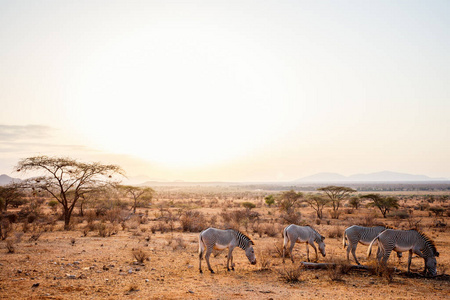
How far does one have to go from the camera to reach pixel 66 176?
2230cm

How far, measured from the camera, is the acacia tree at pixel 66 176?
69.6 feet

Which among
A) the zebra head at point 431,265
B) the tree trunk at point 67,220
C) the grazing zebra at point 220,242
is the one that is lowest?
the tree trunk at point 67,220

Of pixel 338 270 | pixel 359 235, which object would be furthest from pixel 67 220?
pixel 359 235

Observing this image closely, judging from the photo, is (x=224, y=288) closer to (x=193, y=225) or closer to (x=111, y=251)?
(x=111, y=251)

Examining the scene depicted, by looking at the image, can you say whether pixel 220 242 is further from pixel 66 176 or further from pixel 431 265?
pixel 66 176

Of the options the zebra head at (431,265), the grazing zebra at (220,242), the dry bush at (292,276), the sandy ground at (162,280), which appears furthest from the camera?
the grazing zebra at (220,242)

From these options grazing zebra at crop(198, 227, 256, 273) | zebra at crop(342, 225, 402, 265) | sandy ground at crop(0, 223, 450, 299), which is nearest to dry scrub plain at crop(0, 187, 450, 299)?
sandy ground at crop(0, 223, 450, 299)

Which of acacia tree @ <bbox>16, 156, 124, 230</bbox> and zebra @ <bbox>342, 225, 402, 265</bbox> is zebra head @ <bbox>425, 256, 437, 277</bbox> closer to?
zebra @ <bbox>342, 225, 402, 265</bbox>

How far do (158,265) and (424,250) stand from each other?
10455 millimetres

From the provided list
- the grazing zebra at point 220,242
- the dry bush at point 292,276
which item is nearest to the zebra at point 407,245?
the dry bush at point 292,276

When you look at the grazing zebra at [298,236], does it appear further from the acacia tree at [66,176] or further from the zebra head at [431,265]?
the acacia tree at [66,176]

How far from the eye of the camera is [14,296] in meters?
7.45

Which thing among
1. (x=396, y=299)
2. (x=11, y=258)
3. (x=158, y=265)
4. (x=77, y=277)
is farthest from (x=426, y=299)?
(x=11, y=258)

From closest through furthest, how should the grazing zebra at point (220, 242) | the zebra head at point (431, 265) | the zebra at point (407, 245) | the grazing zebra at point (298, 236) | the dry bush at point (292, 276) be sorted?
the dry bush at point (292, 276) → the zebra head at point (431, 265) → the zebra at point (407, 245) → the grazing zebra at point (220, 242) → the grazing zebra at point (298, 236)
